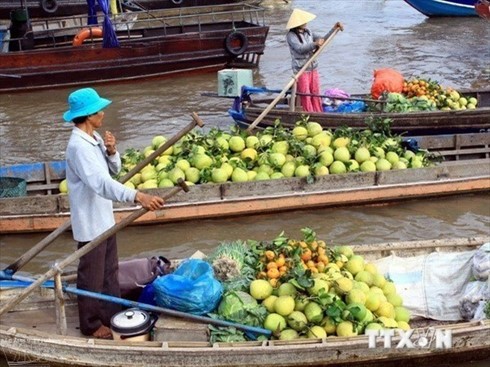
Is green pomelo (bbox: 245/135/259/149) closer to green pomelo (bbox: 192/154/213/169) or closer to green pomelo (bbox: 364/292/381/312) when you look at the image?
green pomelo (bbox: 192/154/213/169)

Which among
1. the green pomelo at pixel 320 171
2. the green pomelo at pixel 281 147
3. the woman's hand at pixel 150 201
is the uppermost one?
the woman's hand at pixel 150 201

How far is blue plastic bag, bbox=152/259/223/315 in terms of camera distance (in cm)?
458

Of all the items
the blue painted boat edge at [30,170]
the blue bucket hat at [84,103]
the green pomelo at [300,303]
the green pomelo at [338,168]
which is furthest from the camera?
the blue painted boat edge at [30,170]

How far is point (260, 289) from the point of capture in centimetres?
467

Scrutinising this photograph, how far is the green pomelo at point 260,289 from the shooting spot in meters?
4.68

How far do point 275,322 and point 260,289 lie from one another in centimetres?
25

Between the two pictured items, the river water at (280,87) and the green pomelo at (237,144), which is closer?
the river water at (280,87)

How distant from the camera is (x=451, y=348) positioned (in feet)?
15.0

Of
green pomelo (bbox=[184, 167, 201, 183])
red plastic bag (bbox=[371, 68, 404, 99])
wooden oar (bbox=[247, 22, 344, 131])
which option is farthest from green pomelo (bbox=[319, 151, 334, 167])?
red plastic bag (bbox=[371, 68, 404, 99])

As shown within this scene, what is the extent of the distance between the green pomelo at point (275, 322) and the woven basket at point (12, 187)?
3.63 meters

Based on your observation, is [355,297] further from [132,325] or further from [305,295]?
[132,325]

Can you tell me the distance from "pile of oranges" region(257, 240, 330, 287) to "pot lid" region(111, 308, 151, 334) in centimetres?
85

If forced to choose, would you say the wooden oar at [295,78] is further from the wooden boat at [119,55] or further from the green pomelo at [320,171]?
the wooden boat at [119,55]

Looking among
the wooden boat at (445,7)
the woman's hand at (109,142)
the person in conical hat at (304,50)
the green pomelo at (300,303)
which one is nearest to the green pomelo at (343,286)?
the green pomelo at (300,303)
